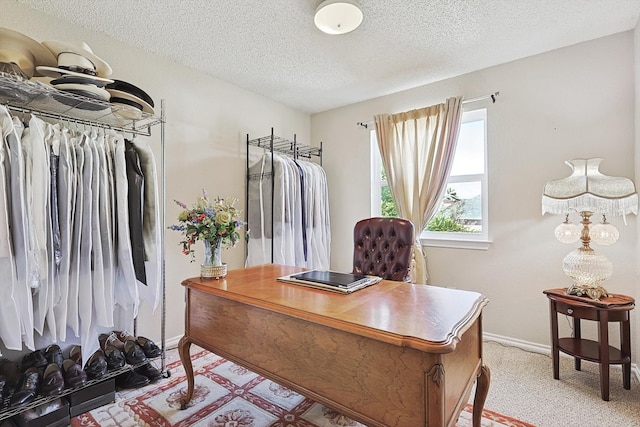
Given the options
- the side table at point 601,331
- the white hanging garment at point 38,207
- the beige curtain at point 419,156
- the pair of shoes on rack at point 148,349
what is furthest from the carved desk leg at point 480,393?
the white hanging garment at point 38,207

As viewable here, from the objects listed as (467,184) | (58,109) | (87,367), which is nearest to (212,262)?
(87,367)

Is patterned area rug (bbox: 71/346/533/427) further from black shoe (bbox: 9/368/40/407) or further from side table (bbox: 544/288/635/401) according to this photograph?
side table (bbox: 544/288/635/401)

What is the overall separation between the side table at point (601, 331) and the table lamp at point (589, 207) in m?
0.08

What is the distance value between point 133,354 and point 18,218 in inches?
43.1

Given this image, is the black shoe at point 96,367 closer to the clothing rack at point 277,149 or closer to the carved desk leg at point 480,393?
the clothing rack at point 277,149

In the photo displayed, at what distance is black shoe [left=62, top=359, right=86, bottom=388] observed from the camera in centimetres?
173

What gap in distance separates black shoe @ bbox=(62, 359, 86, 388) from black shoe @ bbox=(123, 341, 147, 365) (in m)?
0.25

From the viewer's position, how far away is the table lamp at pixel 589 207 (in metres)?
1.92

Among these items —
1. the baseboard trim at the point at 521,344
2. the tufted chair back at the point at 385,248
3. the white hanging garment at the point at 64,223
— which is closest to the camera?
the white hanging garment at the point at 64,223

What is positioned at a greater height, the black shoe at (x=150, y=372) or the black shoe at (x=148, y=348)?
the black shoe at (x=148, y=348)

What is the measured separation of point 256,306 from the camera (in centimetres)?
135

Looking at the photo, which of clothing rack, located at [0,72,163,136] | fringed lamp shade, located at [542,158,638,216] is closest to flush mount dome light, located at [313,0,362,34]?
clothing rack, located at [0,72,163,136]

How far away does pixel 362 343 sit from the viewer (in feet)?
3.41

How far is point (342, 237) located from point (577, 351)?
7.86 ft
